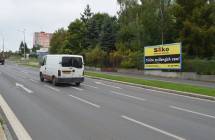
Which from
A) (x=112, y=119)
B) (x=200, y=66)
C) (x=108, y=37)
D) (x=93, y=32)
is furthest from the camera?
(x=93, y=32)

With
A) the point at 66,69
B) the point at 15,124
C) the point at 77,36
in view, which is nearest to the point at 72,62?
the point at 66,69

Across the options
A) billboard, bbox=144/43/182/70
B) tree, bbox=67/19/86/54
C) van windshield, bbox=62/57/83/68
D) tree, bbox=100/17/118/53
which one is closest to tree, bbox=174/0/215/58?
billboard, bbox=144/43/182/70

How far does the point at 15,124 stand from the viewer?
11352 mm

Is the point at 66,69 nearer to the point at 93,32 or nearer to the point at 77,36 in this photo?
the point at 93,32

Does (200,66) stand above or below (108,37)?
below

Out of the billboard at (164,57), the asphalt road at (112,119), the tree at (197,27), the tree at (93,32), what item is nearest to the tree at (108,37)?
the tree at (93,32)

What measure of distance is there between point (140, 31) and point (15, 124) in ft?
177

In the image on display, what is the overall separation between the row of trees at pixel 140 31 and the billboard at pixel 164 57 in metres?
2.00

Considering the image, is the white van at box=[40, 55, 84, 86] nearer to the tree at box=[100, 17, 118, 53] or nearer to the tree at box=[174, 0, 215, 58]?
the tree at box=[174, 0, 215, 58]

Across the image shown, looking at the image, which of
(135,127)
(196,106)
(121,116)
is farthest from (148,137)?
(196,106)

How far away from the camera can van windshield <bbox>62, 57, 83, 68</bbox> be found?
26523mm

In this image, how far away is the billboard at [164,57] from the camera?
40037 mm

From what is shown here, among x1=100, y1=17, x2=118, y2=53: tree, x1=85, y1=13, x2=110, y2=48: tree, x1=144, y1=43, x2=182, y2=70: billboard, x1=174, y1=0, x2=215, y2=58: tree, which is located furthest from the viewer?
x1=85, y1=13, x2=110, y2=48: tree

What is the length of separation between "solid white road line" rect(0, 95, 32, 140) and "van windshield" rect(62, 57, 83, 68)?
35.9ft
